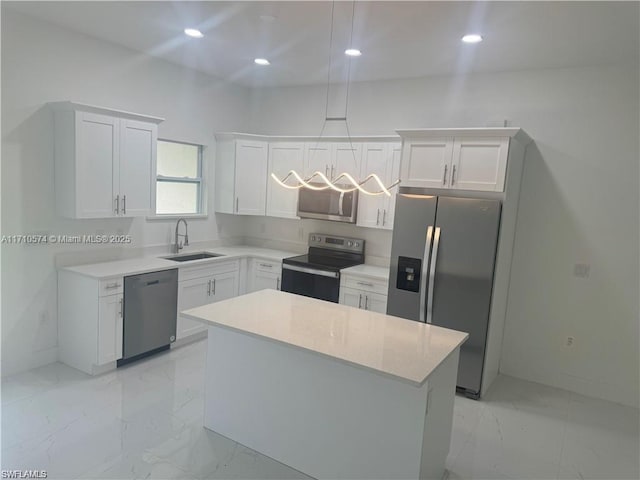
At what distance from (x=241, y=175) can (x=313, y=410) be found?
3351mm

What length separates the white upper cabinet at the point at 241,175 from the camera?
17.1ft

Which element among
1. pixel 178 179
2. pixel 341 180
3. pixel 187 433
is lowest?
pixel 187 433

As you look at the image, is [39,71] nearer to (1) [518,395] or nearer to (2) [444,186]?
(2) [444,186]

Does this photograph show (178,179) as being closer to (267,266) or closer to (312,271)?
(267,266)

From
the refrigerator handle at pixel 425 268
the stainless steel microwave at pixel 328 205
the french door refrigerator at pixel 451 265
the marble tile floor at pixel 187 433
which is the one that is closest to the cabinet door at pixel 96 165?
the marble tile floor at pixel 187 433

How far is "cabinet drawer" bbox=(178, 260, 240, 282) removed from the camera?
173 inches

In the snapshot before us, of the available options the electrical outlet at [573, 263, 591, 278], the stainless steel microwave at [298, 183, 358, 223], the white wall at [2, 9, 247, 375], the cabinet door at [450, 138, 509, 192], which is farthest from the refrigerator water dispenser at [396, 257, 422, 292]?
the white wall at [2, 9, 247, 375]

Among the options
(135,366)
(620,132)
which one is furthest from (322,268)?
(620,132)

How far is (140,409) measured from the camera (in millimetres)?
3232

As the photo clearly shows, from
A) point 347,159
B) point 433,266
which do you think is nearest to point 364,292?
point 433,266

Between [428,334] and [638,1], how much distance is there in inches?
92.7

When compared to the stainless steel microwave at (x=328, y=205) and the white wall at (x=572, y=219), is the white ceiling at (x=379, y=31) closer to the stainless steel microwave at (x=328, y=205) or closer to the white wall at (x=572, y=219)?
the white wall at (x=572, y=219)

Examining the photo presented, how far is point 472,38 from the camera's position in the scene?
330 cm

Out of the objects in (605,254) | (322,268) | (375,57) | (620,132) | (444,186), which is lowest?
(322,268)
